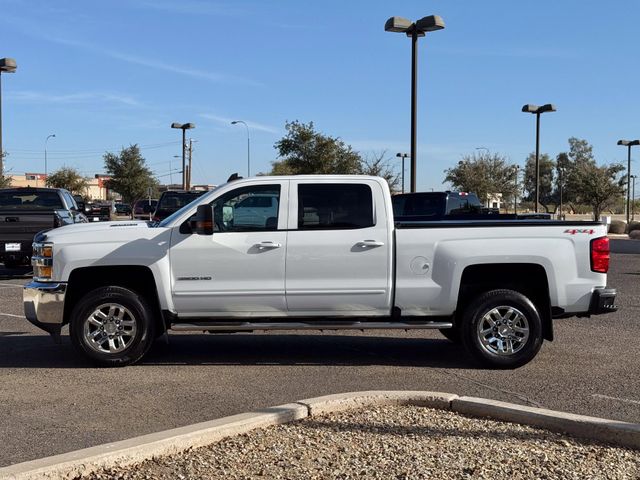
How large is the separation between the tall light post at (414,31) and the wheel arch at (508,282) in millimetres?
14035

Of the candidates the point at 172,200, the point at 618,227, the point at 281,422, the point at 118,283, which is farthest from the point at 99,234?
the point at 618,227

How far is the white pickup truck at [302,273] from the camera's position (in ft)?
27.5

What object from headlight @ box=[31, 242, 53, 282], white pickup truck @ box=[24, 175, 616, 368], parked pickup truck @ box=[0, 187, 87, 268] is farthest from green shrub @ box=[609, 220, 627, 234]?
headlight @ box=[31, 242, 53, 282]

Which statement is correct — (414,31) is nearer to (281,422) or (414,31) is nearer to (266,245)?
(266,245)

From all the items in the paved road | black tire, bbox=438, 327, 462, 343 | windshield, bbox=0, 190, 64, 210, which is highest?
windshield, bbox=0, 190, 64, 210

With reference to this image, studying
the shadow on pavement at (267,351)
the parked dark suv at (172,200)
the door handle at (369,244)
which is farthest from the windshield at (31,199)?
the door handle at (369,244)

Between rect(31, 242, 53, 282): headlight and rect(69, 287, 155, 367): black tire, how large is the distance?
0.46 metres

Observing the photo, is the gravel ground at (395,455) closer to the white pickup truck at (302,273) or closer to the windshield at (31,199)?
the white pickup truck at (302,273)

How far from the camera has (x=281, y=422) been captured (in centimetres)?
586

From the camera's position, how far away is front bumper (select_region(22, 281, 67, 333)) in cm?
838

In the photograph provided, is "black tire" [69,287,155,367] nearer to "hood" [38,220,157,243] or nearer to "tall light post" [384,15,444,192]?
"hood" [38,220,157,243]

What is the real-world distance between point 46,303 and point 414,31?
16055 mm

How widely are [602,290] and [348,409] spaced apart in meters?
3.57

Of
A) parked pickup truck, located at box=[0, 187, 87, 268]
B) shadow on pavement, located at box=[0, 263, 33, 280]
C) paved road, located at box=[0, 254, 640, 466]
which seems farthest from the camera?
shadow on pavement, located at box=[0, 263, 33, 280]
